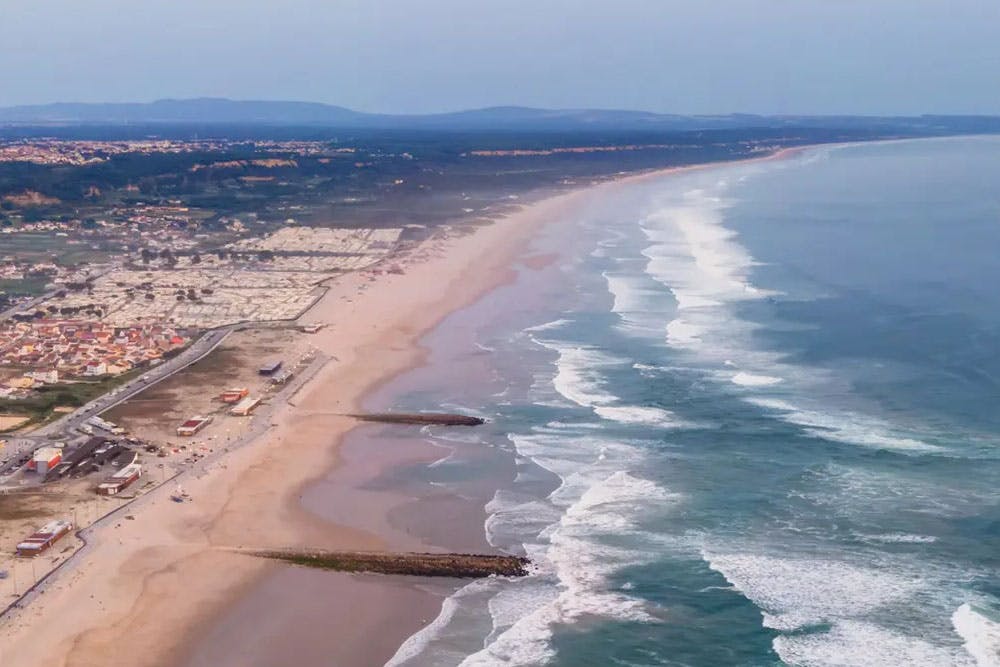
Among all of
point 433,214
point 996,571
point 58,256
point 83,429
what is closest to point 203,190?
point 433,214

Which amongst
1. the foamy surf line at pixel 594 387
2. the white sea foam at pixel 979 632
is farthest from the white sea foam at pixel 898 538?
the foamy surf line at pixel 594 387

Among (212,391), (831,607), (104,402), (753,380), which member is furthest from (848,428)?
(104,402)

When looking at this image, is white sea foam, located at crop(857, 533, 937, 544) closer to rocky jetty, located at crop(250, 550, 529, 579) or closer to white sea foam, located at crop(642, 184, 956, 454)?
white sea foam, located at crop(642, 184, 956, 454)

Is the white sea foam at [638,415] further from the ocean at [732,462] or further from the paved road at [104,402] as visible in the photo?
the paved road at [104,402]

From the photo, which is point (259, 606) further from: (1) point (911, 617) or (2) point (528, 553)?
(1) point (911, 617)

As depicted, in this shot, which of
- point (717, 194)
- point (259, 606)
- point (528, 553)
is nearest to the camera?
point (259, 606)

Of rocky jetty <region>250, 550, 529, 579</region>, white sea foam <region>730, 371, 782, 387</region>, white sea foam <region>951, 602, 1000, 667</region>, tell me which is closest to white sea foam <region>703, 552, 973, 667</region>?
white sea foam <region>951, 602, 1000, 667</region>

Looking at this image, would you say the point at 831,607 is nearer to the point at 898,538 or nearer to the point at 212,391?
the point at 898,538
